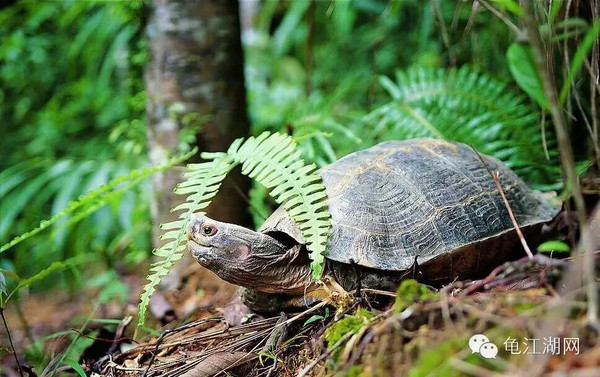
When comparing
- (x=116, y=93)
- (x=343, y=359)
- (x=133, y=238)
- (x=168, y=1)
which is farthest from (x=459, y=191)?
(x=116, y=93)

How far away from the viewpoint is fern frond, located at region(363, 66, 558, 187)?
320cm

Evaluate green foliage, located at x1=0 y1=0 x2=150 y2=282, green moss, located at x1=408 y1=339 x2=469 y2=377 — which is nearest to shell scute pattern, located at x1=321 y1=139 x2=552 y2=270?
green moss, located at x1=408 y1=339 x2=469 y2=377

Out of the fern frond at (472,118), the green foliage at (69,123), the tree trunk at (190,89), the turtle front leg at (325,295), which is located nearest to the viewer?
the turtle front leg at (325,295)

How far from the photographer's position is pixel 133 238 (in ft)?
14.3

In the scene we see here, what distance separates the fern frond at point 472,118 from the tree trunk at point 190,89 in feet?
3.37

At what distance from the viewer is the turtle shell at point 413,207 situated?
2.19 metres

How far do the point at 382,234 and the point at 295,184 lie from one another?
A: 417 mm

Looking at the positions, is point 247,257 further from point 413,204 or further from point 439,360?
point 439,360

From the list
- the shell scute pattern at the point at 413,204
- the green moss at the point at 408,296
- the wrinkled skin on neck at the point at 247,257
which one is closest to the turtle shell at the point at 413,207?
the shell scute pattern at the point at 413,204

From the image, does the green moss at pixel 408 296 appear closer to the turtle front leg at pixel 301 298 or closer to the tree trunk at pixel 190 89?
the turtle front leg at pixel 301 298

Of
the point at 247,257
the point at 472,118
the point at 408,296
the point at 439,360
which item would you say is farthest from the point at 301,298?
the point at 472,118

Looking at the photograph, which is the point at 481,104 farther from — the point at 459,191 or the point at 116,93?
the point at 116,93

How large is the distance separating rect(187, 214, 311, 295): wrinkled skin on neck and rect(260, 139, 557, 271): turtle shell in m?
0.10

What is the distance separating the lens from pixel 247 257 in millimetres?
2219
